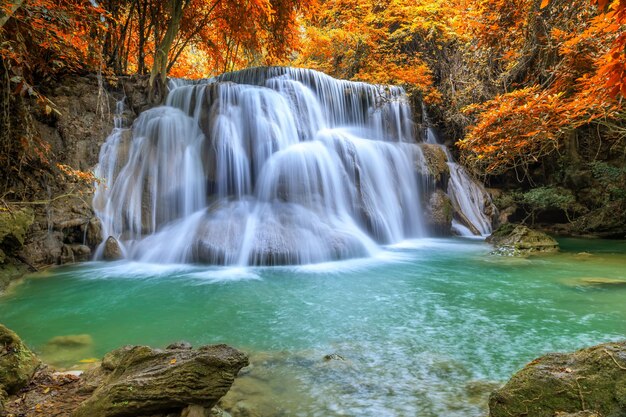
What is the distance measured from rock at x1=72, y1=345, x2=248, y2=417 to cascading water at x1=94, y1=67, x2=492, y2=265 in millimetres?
4797

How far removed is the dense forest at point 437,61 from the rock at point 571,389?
1.41 metres

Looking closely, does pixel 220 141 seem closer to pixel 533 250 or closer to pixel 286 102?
pixel 286 102

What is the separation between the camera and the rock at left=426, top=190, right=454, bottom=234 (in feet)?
36.0

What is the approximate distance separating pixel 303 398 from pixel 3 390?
1.74 meters

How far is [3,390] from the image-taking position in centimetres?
224

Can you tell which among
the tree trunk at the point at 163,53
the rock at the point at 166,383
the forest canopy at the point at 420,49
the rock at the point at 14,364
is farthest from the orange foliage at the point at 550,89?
the tree trunk at the point at 163,53

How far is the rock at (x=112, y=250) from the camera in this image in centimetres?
758

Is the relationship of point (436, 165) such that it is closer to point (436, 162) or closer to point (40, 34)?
point (436, 162)

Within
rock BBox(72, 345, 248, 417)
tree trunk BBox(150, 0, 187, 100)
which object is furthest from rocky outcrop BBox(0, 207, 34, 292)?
tree trunk BBox(150, 0, 187, 100)

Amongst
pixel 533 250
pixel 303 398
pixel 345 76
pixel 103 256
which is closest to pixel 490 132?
pixel 533 250

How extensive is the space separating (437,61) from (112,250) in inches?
543

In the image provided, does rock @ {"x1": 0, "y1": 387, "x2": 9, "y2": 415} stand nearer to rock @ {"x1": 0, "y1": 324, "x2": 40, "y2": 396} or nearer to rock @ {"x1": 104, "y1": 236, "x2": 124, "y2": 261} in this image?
rock @ {"x1": 0, "y1": 324, "x2": 40, "y2": 396}

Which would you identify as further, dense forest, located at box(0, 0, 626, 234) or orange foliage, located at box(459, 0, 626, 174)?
orange foliage, located at box(459, 0, 626, 174)

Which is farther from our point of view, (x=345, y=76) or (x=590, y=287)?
(x=345, y=76)
